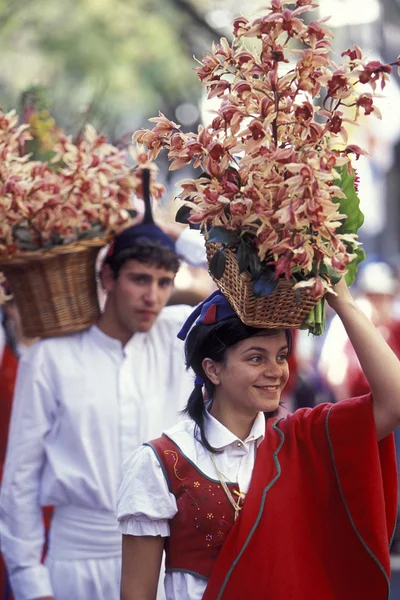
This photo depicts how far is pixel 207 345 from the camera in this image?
324 cm

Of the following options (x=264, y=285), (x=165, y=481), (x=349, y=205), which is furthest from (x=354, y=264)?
(x=165, y=481)

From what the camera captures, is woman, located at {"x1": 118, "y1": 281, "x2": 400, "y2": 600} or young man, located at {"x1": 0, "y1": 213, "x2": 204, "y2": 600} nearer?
woman, located at {"x1": 118, "y1": 281, "x2": 400, "y2": 600}

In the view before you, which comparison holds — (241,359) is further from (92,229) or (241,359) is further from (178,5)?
(178,5)

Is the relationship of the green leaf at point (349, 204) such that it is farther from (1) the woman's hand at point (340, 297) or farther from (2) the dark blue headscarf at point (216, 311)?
(2) the dark blue headscarf at point (216, 311)

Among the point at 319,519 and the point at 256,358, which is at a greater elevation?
the point at 256,358

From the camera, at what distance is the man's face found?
14.7 ft

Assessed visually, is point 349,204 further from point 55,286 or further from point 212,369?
point 55,286

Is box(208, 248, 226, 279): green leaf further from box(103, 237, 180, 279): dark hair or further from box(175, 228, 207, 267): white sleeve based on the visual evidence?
box(175, 228, 207, 267): white sleeve

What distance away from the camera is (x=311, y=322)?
3.02 m

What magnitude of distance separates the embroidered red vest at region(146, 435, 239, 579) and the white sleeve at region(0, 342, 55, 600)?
1.49 metres

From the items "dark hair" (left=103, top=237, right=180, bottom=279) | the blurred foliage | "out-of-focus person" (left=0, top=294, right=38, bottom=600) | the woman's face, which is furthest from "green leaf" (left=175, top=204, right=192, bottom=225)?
the blurred foliage

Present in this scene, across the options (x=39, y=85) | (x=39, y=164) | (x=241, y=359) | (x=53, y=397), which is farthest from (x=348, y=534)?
(x=39, y=85)

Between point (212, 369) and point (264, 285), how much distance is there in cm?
48

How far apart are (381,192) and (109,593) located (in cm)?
2366
